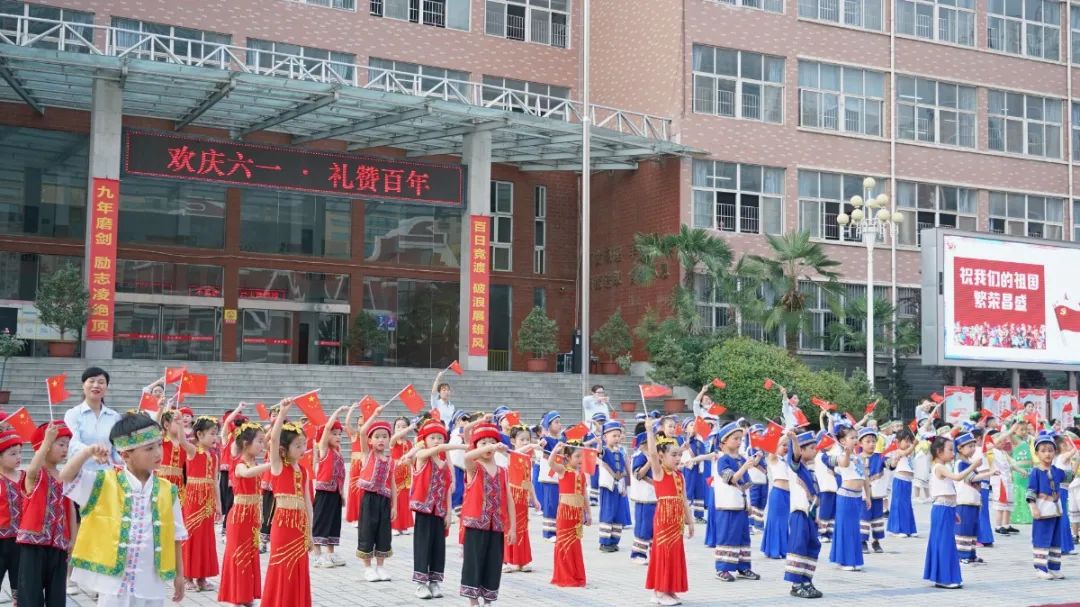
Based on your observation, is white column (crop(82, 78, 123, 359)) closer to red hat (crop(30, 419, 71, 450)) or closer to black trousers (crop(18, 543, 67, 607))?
red hat (crop(30, 419, 71, 450))

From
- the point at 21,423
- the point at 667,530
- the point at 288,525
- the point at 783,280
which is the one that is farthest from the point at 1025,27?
the point at 21,423

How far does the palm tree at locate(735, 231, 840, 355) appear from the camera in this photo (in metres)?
32.4

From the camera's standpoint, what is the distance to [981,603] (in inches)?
464

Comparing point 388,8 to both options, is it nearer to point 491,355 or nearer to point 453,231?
point 453,231

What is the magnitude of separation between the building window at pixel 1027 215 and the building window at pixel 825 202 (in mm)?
5619

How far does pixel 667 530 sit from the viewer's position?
1146 cm

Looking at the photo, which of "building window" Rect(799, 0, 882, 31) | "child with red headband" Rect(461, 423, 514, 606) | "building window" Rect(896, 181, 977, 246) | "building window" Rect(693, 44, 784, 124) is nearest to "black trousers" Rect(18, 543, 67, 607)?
"child with red headband" Rect(461, 423, 514, 606)

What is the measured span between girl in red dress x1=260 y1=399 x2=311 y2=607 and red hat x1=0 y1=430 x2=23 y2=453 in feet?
6.19

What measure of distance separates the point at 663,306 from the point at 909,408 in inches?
350

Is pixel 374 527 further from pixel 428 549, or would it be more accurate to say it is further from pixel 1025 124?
pixel 1025 124

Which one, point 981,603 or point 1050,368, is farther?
point 1050,368

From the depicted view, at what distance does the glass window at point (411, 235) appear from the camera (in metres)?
35.7

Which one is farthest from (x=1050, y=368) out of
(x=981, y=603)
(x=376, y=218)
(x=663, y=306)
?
(x=981, y=603)

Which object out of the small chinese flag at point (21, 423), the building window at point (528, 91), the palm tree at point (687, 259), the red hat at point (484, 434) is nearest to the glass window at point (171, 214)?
the building window at point (528, 91)
